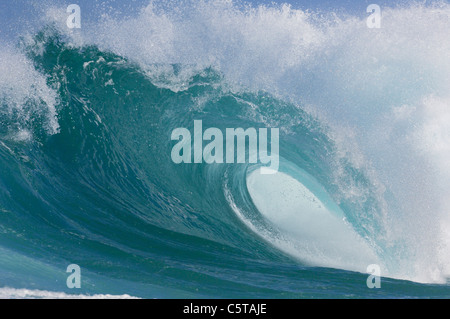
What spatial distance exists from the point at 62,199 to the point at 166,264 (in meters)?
2.26

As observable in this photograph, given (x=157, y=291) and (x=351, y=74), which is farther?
(x=351, y=74)

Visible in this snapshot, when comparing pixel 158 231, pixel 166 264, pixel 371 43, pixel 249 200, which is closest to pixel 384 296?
pixel 166 264

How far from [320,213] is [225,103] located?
3.12m

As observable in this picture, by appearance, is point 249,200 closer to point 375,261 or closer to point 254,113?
point 254,113

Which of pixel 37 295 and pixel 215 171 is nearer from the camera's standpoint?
pixel 37 295

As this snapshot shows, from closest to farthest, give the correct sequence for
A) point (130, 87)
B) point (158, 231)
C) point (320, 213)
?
point (158, 231) < point (130, 87) < point (320, 213)

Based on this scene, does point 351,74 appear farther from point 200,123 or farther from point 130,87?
point 130,87

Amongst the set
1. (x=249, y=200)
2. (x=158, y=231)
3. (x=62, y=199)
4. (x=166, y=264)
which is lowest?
(x=166, y=264)

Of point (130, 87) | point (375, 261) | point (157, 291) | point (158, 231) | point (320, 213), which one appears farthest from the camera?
point (320, 213)

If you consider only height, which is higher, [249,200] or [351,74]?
[351,74]

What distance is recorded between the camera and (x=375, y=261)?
278 inches

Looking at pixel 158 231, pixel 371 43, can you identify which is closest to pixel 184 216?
pixel 158 231

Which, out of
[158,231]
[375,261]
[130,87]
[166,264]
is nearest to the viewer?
[166,264]

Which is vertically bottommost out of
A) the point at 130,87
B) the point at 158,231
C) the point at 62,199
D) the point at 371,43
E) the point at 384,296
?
the point at 384,296
